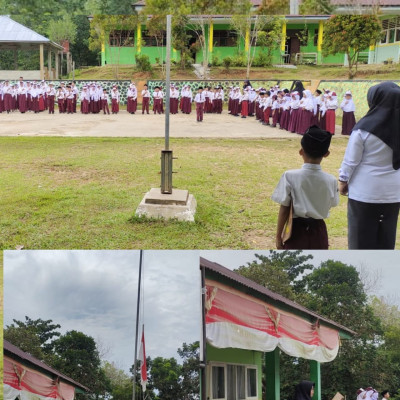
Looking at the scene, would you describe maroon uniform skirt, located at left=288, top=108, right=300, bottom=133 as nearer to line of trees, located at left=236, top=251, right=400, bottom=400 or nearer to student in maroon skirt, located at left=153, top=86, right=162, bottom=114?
student in maroon skirt, located at left=153, top=86, right=162, bottom=114

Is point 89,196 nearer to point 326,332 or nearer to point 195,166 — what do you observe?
point 195,166

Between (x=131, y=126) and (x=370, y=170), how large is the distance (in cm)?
1061

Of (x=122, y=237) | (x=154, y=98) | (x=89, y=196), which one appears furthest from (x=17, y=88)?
(x=122, y=237)

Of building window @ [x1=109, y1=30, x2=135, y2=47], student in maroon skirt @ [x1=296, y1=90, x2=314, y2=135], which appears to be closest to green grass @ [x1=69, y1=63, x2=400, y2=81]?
building window @ [x1=109, y1=30, x2=135, y2=47]

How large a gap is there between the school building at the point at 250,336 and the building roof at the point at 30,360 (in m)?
0.43

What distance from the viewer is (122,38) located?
14.7m

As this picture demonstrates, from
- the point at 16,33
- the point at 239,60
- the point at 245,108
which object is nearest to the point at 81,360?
the point at 245,108

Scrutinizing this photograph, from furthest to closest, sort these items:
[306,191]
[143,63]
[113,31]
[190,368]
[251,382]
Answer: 1. [143,63]
2. [113,31]
3. [306,191]
4. [251,382]
5. [190,368]

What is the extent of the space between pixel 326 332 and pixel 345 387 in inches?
7.9

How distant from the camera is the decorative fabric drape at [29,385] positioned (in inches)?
69.2

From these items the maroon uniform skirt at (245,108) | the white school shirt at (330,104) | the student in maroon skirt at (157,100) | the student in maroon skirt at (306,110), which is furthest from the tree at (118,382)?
the student in maroon skirt at (157,100)

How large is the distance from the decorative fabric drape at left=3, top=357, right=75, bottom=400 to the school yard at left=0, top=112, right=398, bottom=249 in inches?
87.8

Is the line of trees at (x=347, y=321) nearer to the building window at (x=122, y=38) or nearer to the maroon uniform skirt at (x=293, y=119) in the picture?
the maroon uniform skirt at (x=293, y=119)

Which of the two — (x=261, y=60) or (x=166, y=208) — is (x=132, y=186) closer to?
(x=166, y=208)
